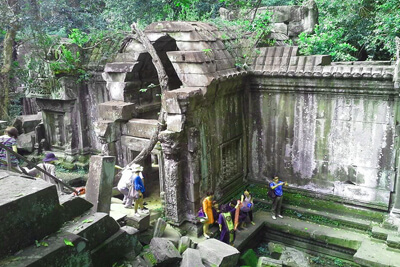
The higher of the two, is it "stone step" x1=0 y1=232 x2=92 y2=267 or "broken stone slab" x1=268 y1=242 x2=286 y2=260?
"stone step" x1=0 y1=232 x2=92 y2=267

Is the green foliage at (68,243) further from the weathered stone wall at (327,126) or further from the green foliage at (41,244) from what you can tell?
the weathered stone wall at (327,126)

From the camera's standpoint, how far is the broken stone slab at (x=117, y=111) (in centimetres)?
1023

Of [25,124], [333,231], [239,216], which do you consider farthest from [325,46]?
[25,124]

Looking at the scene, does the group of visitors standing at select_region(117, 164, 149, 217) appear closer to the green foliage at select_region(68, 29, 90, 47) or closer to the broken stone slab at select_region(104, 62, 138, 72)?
the broken stone slab at select_region(104, 62, 138, 72)

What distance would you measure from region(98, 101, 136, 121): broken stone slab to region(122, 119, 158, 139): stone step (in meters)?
0.24

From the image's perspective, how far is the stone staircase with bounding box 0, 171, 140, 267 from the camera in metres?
4.17

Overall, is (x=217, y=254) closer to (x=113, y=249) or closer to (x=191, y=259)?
(x=191, y=259)

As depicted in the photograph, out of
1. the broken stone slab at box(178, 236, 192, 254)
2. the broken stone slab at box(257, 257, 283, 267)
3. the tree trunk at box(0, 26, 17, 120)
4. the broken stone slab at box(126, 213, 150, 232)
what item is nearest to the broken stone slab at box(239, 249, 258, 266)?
the broken stone slab at box(257, 257, 283, 267)

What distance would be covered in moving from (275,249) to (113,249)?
224 inches

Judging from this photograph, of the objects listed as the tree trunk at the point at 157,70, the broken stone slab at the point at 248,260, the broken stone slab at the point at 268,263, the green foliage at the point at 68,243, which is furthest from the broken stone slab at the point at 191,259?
the tree trunk at the point at 157,70

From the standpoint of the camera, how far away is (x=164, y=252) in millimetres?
6695

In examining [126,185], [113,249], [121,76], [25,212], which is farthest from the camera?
[121,76]

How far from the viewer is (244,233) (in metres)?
9.66

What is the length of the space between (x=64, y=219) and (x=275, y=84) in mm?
6980
